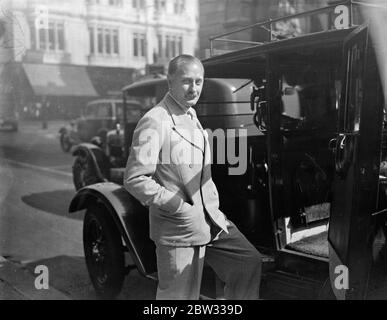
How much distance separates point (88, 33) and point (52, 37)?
0.45 meters

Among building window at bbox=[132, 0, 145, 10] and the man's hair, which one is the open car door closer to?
the man's hair

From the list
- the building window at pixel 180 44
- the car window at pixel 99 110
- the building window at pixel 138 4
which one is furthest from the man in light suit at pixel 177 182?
the car window at pixel 99 110

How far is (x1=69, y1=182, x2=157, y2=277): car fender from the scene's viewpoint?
3234mm

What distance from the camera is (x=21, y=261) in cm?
455

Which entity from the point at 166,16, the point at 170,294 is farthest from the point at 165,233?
the point at 166,16

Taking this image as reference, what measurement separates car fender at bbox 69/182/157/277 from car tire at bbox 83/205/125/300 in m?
0.11

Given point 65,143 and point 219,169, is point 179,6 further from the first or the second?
point 65,143

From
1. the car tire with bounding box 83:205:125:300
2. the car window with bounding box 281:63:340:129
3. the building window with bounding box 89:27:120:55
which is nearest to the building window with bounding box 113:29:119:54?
the building window with bounding box 89:27:120:55

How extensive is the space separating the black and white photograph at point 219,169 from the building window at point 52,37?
40 mm

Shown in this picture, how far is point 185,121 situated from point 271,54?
2.82 feet

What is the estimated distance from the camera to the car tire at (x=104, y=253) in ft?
11.6

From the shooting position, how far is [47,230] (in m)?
5.70

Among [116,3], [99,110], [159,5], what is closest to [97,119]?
[99,110]

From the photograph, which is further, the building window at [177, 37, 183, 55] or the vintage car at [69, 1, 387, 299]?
the building window at [177, 37, 183, 55]
